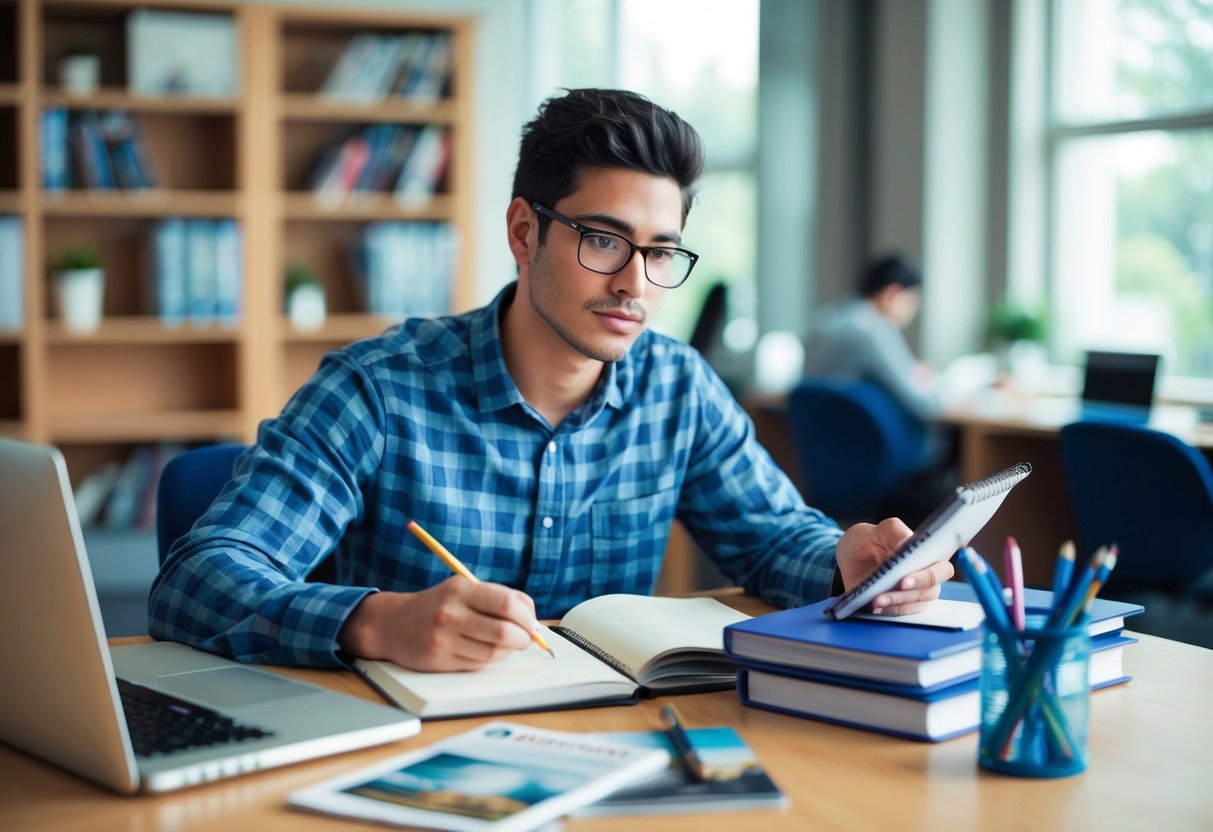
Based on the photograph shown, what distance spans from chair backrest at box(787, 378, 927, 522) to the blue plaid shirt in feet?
7.25

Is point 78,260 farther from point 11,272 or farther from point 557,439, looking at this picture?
point 557,439

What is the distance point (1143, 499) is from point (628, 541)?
1.65m

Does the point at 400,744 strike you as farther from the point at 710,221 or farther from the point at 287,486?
the point at 710,221

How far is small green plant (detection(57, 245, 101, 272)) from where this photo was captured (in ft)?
14.0

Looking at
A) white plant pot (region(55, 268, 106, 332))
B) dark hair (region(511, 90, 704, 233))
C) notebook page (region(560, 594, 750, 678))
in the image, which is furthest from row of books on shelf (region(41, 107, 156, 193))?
notebook page (region(560, 594, 750, 678))

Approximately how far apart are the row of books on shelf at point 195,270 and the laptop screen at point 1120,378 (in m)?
2.84

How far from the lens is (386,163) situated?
461cm

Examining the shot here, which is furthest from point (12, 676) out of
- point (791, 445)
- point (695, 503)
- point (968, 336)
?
point (968, 336)

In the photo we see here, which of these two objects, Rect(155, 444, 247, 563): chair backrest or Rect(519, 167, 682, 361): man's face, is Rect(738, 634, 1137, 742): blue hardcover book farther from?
Rect(155, 444, 247, 563): chair backrest

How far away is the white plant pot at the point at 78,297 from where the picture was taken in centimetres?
427

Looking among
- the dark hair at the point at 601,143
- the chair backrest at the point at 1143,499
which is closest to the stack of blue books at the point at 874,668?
the dark hair at the point at 601,143

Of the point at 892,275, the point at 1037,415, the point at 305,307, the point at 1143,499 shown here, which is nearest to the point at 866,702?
the point at 1143,499

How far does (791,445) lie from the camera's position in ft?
15.8

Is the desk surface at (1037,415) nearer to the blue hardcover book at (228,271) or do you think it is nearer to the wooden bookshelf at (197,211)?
the wooden bookshelf at (197,211)
